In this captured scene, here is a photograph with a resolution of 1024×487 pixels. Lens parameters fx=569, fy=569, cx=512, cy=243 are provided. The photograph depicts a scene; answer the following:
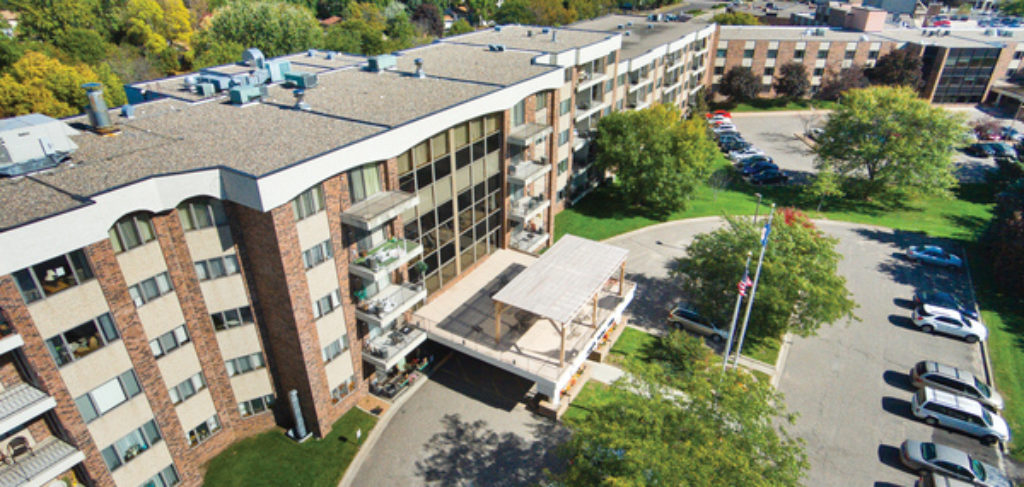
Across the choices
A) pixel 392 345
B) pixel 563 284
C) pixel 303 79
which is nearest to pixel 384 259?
pixel 392 345

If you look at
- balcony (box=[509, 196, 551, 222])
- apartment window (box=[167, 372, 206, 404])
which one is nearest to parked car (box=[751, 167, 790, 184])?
balcony (box=[509, 196, 551, 222])

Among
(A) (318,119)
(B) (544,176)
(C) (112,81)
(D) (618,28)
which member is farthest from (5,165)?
(D) (618,28)

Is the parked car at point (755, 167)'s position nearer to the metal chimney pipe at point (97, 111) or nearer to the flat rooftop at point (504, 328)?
the flat rooftop at point (504, 328)

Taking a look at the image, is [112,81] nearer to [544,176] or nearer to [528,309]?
[544,176]

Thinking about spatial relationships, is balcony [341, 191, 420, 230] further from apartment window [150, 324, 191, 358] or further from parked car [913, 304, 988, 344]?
parked car [913, 304, 988, 344]

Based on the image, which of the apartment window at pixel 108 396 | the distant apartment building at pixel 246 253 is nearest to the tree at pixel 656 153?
the distant apartment building at pixel 246 253

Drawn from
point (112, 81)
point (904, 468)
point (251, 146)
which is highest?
point (251, 146)

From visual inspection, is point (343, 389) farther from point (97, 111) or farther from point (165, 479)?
point (97, 111)
